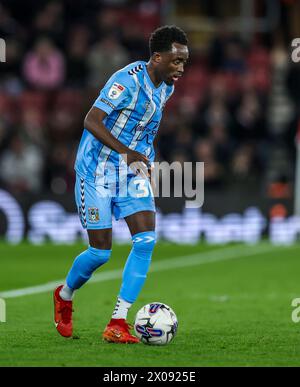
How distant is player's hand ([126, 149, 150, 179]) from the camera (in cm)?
834

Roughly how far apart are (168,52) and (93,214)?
1.36 m

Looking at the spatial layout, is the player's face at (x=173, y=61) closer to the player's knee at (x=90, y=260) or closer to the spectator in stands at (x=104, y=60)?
the player's knee at (x=90, y=260)

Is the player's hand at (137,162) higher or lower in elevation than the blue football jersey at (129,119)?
lower

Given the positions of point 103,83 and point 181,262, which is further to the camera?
point 103,83

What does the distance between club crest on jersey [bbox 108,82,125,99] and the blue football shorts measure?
0.64m

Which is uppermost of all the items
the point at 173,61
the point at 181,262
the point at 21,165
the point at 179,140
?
the point at 173,61

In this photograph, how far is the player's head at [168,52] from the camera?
28.1 feet

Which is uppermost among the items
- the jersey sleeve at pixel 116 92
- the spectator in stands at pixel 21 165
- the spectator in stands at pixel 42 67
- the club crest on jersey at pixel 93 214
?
the jersey sleeve at pixel 116 92

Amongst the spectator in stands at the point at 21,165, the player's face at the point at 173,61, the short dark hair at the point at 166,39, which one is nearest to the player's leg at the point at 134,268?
the player's face at the point at 173,61

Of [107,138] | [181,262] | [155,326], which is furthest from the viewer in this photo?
[181,262]

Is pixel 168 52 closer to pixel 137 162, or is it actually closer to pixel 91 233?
pixel 137 162

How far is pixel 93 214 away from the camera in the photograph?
28.3 feet

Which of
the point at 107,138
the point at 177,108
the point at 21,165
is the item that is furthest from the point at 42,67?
the point at 107,138

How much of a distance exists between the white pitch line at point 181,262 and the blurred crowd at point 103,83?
1926 mm
